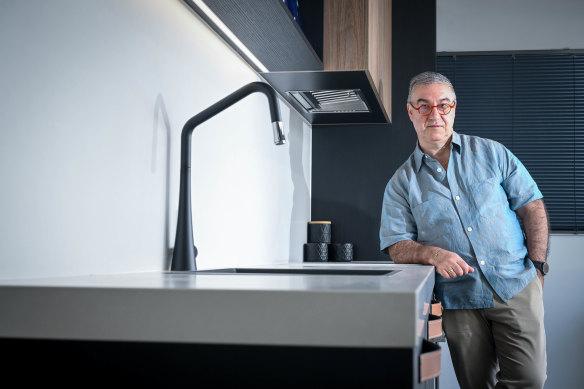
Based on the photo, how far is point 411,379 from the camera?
2.50 ft

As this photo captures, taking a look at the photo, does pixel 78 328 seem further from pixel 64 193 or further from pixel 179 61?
pixel 179 61

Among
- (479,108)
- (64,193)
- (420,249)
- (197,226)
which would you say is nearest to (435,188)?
(420,249)

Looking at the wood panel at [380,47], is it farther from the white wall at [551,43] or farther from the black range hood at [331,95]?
the white wall at [551,43]

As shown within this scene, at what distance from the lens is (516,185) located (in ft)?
7.64

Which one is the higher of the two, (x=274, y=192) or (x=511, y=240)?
(x=274, y=192)

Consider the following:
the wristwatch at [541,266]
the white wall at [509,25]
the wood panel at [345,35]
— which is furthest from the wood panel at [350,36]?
the white wall at [509,25]

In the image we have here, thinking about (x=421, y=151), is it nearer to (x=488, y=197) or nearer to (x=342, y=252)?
(x=488, y=197)

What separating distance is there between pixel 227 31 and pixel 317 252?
58.5 inches

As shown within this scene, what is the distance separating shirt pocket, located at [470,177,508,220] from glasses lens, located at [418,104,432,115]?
1.11 feet

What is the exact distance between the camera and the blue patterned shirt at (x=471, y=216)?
225 cm

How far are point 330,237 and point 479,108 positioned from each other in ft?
6.26

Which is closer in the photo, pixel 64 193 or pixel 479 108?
pixel 64 193

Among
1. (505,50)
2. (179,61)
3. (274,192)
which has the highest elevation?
(505,50)

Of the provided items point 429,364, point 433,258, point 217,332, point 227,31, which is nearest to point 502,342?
point 433,258
